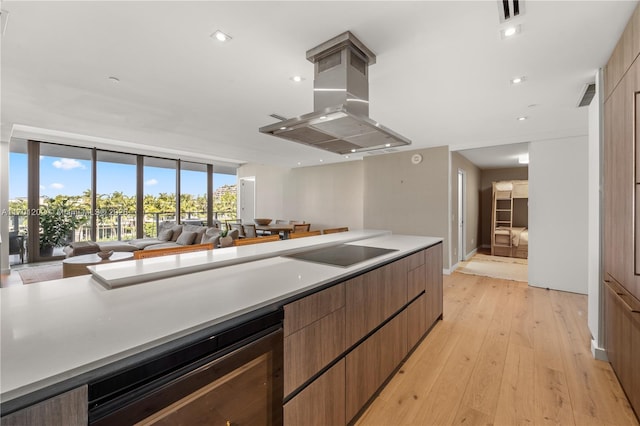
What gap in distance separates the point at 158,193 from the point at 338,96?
7.51 meters

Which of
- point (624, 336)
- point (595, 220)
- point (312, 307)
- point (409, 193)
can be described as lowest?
point (624, 336)

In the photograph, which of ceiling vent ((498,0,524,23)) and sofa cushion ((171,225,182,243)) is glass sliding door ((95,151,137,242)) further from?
ceiling vent ((498,0,524,23))

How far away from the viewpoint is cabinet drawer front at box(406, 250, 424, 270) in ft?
7.45

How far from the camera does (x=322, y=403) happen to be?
136cm

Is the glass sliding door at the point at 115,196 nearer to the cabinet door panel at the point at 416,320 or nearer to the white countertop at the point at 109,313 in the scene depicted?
the white countertop at the point at 109,313

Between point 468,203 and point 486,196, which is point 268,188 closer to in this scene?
point 468,203

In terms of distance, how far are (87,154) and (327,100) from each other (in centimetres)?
730

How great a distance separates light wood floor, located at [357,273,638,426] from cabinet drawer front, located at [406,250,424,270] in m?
0.77

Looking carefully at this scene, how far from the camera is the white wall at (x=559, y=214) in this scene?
4000 mm

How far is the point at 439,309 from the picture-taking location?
3.03 meters

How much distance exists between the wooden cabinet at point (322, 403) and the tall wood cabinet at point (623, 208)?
1651mm

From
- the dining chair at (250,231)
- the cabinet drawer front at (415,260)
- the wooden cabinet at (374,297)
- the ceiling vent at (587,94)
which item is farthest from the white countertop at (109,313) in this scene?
the dining chair at (250,231)

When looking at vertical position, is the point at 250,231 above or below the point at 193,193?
below

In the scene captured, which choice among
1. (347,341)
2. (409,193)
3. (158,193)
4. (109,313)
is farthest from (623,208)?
(158,193)
